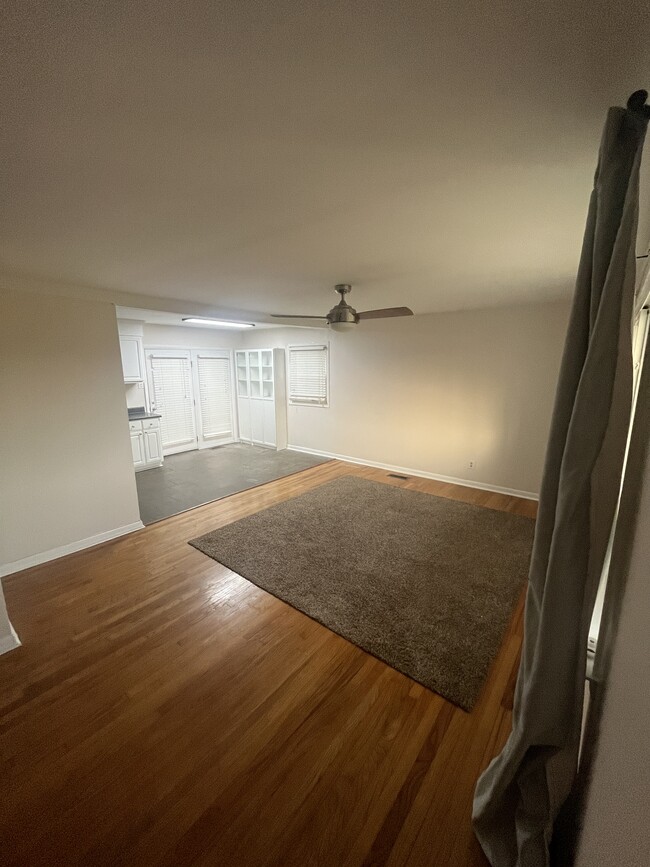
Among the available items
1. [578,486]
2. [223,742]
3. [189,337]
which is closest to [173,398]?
[189,337]

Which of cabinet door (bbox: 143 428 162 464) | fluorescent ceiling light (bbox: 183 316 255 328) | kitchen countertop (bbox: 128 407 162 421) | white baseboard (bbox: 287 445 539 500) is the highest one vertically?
fluorescent ceiling light (bbox: 183 316 255 328)

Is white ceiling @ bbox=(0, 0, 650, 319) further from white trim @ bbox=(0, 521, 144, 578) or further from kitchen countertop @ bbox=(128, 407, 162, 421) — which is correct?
kitchen countertop @ bbox=(128, 407, 162, 421)

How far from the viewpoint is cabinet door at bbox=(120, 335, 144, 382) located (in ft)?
16.9

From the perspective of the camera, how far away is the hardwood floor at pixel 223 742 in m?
1.21

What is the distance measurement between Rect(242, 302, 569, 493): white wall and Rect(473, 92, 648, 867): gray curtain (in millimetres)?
3651

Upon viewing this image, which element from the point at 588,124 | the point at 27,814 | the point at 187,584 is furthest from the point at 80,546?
the point at 588,124

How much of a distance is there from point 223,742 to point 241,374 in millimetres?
6263

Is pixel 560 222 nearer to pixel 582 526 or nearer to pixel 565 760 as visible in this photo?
pixel 582 526

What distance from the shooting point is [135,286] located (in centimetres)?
301

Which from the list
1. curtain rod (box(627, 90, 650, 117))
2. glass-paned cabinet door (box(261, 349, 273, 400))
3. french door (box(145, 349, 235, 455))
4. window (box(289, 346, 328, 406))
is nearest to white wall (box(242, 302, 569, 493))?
window (box(289, 346, 328, 406))

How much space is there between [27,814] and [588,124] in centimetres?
308

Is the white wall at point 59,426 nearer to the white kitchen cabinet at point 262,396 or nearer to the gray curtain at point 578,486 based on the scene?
the white kitchen cabinet at point 262,396

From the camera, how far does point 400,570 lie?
2768 millimetres

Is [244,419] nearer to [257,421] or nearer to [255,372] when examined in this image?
[257,421]
